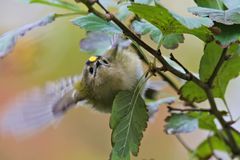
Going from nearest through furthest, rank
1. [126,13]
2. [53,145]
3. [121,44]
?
[126,13] → [121,44] → [53,145]

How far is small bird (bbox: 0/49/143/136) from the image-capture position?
2.09ft

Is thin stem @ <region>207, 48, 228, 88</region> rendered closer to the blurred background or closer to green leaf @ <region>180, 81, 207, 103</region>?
green leaf @ <region>180, 81, 207, 103</region>

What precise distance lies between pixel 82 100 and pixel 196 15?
0.26 m

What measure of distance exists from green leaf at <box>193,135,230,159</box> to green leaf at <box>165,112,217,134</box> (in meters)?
0.05

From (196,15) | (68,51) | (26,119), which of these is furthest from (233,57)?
(68,51)

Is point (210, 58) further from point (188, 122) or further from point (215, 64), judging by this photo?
point (188, 122)

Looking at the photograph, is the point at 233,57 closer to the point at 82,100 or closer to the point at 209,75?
the point at 209,75

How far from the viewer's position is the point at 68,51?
5.25 ft

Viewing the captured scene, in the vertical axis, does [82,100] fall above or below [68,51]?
above

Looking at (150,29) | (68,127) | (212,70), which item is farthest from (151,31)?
(68,127)

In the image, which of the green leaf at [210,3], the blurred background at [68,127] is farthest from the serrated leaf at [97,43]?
the blurred background at [68,127]

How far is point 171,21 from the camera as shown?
1.43ft

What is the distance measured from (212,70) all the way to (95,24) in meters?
0.15

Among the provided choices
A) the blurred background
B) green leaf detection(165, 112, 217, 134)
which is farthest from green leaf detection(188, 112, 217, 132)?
the blurred background
